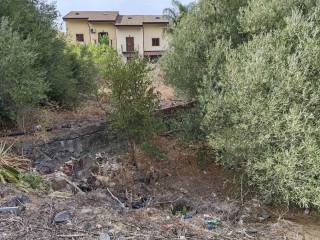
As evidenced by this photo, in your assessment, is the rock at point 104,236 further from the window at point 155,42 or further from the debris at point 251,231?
the window at point 155,42

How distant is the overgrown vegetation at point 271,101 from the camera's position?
7598 millimetres

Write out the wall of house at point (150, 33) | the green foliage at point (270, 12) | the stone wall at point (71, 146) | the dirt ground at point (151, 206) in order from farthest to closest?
the wall of house at point (150, 33)
the stone wall at point (71, 146)
the green foliage at point (270, 12)
the dirt ground at point (151, 206)

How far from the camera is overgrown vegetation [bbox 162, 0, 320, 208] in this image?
7598mm

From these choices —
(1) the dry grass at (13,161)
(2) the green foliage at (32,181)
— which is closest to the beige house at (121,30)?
(1) the dry grass at (13,161)

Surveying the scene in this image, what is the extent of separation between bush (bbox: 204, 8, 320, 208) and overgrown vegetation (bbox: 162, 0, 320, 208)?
19mm

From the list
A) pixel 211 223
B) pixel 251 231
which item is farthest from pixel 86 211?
pixel 251 231

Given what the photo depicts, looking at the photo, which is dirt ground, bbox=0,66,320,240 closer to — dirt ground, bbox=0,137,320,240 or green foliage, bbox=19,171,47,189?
dirt ground, bbox=0,137,320,240

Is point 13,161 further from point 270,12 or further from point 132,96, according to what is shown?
point 270,12

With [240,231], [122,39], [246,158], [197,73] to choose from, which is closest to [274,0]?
[197,73]

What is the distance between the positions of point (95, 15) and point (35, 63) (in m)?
28.6

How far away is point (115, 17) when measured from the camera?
38531mm

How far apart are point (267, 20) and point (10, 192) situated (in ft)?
23.5

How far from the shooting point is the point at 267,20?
31.4ft

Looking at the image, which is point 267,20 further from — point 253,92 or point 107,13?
point 107,13
